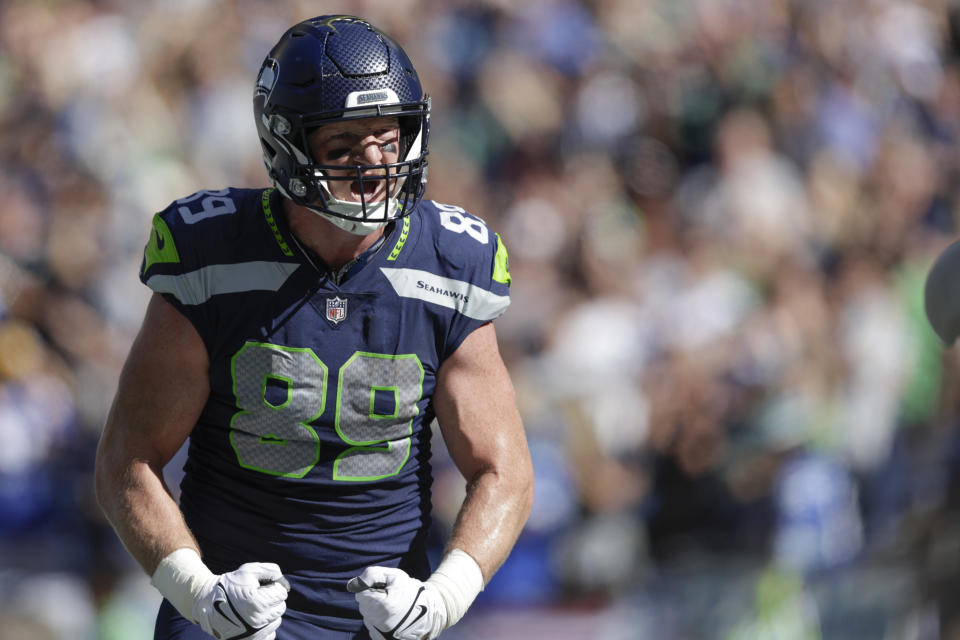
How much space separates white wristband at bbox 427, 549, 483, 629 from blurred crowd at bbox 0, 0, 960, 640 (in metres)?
2.12

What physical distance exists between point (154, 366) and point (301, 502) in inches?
19.3

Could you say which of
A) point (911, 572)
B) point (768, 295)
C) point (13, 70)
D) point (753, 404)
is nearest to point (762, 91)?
point (768, 295)

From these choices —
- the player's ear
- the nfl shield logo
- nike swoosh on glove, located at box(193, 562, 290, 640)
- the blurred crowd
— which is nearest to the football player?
the nfl shield logo

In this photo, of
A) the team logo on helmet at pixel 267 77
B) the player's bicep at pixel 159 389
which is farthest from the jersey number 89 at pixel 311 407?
the team logo on helmet at pixel 267 77

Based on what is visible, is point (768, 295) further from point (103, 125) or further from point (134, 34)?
point (134, 34)

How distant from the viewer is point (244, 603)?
9.25 feet

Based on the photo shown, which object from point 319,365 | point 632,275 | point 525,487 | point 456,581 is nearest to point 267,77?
point 319,365

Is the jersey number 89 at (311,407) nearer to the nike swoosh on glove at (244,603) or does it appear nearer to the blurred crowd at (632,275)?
the nike swoosh on glove at (244,603)

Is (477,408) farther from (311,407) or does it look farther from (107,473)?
(107,473)

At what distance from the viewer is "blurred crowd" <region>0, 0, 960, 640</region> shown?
620 cm

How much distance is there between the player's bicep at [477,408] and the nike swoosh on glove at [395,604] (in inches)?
17.2

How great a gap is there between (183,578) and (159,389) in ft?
1.52

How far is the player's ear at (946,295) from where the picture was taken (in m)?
2.76

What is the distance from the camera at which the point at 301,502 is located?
3.20m
